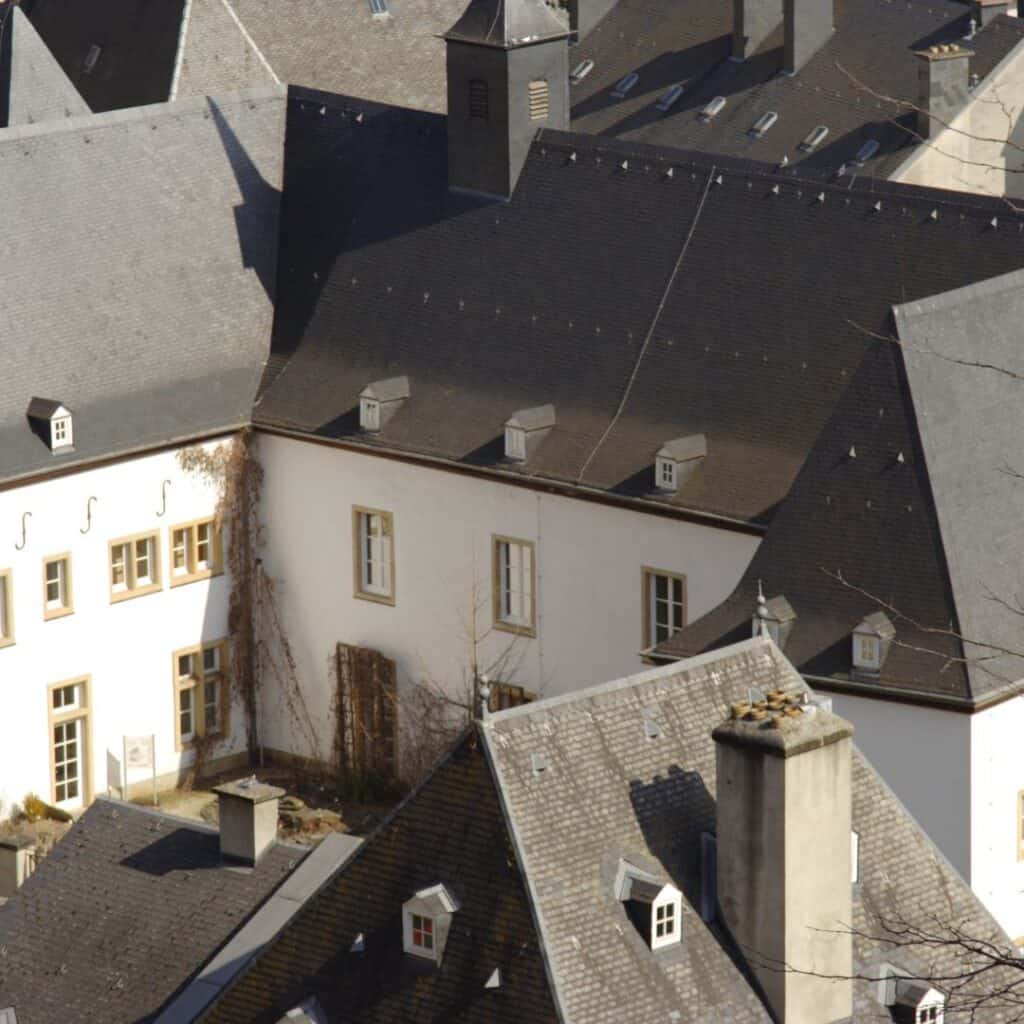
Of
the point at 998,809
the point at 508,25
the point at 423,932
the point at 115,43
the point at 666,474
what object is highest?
the point at 508,25

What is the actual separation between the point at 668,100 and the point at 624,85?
4.72 feet

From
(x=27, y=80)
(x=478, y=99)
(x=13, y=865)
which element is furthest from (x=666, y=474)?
(x=27, y=80)

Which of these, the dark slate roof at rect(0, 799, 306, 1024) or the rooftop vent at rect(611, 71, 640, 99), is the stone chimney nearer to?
the rooftop vent at rect(611, 71, 640, 99)

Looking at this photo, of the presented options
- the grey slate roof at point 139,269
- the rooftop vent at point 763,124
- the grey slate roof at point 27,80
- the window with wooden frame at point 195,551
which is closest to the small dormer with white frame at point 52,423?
the grey slate roof at point 139,269

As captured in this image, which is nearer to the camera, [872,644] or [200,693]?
[872,644]

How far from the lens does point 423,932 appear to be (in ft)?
134

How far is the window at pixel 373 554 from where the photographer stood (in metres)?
62.9

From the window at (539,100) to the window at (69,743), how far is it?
1187 centimetres

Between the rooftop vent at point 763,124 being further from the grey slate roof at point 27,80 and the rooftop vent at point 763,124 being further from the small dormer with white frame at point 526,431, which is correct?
the small dormer with white frame at point 526,431

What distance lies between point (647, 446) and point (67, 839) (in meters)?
14.0

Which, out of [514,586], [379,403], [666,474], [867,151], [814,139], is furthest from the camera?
[814,139]

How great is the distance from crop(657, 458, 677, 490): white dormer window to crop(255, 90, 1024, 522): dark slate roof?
0.25 meters

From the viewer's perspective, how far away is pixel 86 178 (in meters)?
63.4

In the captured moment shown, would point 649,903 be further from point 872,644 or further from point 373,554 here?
point 373,554
